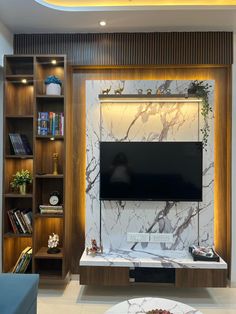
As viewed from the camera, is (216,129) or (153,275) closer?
(153,275)

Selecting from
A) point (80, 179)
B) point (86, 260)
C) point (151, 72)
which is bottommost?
point (86, 260)

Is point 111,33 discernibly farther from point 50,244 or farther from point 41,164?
point 50,244

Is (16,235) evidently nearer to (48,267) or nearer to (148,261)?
(48,267)

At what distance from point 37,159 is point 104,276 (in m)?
1.50

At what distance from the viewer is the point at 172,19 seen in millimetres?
3031

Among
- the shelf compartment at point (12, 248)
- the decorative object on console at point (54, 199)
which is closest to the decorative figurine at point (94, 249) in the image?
the decorative object on console at point (54, 199)

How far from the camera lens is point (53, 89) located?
3227 mm

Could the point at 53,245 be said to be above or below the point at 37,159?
below

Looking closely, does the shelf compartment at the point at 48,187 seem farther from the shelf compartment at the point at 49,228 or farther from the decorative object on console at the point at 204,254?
the decorative object on console at the point at 204,254

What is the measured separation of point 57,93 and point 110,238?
6.01ft

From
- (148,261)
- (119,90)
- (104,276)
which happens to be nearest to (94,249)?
(104,276)

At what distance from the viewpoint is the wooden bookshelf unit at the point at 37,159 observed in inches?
125

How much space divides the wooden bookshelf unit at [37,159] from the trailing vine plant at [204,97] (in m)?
1.50

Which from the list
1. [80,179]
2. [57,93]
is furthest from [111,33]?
[80,179]
